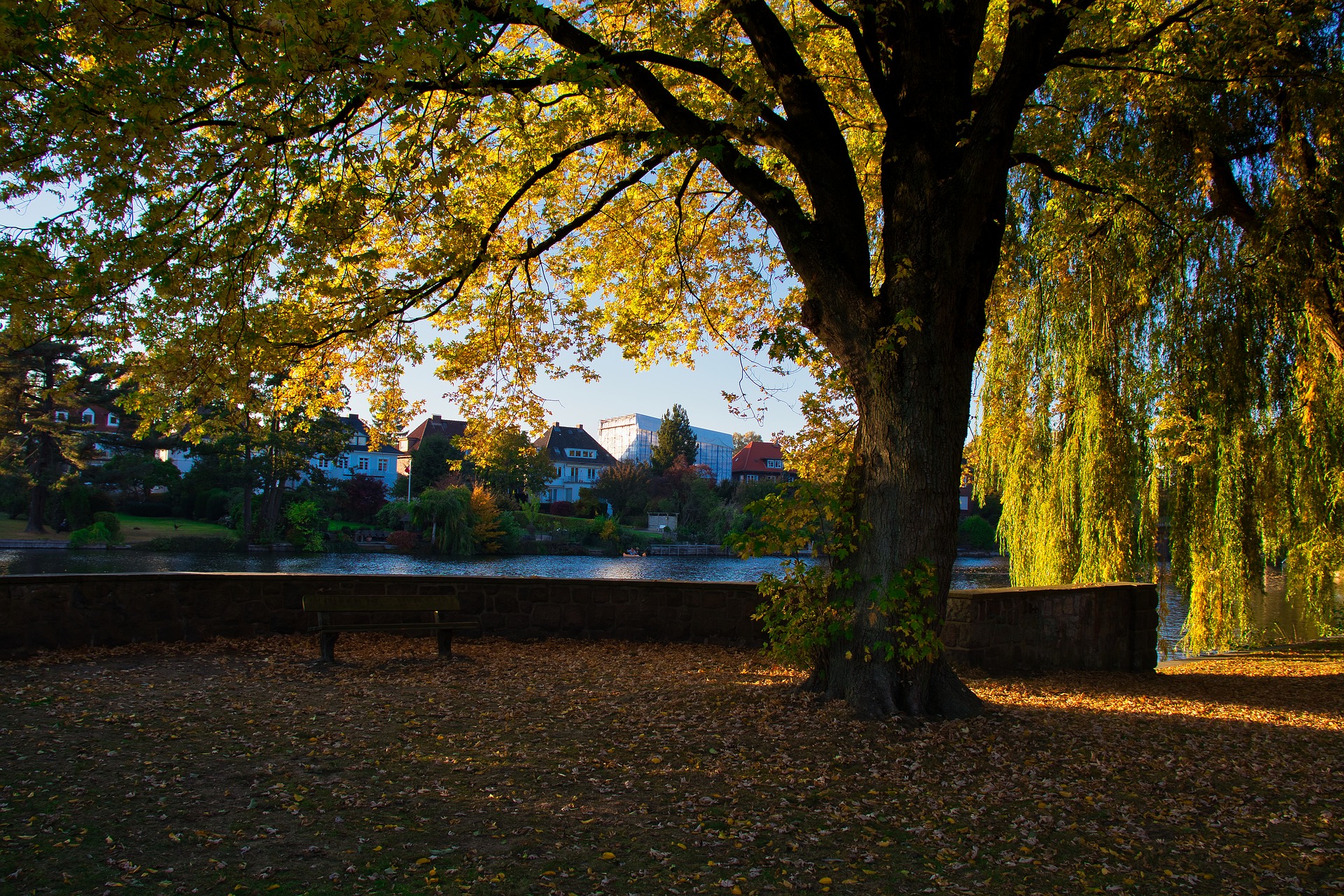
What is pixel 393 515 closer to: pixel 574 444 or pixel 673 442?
pixel 673 442

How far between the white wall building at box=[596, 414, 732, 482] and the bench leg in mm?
88470

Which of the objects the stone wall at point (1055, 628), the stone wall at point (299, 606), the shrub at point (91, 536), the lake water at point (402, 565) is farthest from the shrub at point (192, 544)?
the stone wall at point (1055, 628)

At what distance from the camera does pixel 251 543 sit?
33.9 meters

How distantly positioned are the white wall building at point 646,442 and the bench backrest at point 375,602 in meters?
87.7

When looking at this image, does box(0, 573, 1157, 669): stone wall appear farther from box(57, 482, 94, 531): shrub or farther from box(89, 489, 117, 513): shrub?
box(89, 489, 117, 513): shrub

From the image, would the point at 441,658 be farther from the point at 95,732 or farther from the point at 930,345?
the point at 930,345

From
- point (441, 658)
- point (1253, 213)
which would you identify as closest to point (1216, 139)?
point (1253, 213)

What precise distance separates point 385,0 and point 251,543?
34.3 m

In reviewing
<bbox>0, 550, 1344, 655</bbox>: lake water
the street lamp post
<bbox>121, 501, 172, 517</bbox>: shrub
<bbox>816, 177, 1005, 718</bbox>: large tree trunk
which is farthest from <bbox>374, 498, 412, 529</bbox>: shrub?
<bbox>816, 177, 1005, 718</bbox>: large tree trunk

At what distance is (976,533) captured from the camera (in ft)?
134

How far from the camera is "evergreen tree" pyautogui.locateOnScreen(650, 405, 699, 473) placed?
61.4 m

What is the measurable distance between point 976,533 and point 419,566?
25.9 m

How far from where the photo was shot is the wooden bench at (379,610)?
6.87 meters

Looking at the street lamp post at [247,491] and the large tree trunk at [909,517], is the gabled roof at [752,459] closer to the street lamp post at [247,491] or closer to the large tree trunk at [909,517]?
the street lamp post at [247,491]
